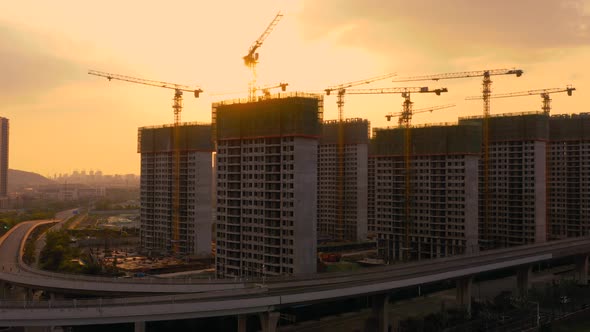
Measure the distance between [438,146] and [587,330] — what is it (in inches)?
1384

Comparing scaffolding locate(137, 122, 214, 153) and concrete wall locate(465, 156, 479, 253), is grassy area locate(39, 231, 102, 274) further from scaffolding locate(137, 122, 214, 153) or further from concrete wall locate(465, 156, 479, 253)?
concrete wall locate(465, 156, 479, 253)

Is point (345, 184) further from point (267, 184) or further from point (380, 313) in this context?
point (380, 313)

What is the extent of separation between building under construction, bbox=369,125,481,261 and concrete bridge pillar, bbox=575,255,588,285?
14.5 m

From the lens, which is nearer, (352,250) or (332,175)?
(352,250)

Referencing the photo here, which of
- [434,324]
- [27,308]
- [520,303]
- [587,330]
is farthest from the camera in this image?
[520,303]

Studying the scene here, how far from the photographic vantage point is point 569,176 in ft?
343

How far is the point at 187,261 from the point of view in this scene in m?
87.4

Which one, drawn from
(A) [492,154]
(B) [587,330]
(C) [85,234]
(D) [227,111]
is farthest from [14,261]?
(A) [492,154]

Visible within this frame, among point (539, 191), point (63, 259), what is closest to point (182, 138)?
point (63, 259)

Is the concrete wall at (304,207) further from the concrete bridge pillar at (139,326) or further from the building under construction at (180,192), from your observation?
the building under construction at (180,192)

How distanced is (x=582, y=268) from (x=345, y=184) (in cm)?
5086

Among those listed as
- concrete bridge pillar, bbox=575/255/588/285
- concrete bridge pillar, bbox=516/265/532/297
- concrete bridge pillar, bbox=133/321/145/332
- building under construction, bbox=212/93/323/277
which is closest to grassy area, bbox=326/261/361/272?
building under construction, bbox=212/93/323/277

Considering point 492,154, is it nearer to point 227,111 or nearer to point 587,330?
point 587,330

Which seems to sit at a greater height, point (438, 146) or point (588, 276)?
point (438, 146)
